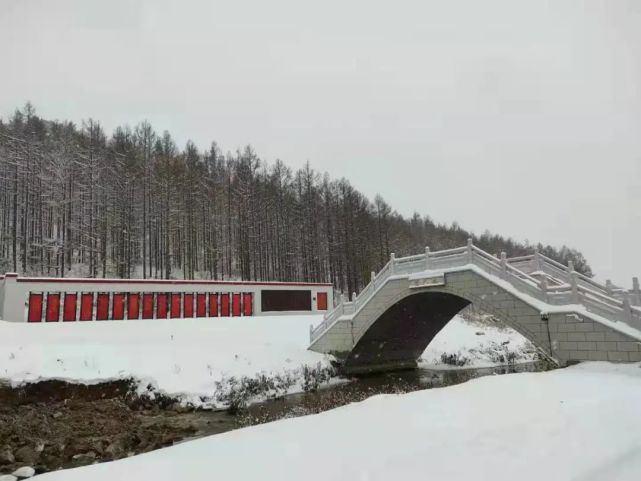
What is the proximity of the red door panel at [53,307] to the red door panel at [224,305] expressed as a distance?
325 inches

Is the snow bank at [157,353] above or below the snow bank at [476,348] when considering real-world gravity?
above

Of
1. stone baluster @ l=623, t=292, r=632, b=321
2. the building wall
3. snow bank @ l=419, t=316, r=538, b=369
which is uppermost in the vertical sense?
the building wall

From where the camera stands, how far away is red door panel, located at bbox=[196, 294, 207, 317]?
950 inches

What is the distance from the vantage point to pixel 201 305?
24266mm

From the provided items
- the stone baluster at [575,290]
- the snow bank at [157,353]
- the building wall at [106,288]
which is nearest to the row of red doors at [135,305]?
the building wall at [106,288]

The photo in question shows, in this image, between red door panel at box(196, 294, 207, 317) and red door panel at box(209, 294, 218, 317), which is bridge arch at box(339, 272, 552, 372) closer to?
red door panel at box(209, 294, 218, 317)

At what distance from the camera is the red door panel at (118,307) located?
21.4 m

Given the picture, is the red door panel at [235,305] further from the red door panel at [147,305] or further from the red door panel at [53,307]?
the red door panel at [53,307]

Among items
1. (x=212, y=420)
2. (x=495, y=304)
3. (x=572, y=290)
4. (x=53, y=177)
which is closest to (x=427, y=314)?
(x=495, y=304)

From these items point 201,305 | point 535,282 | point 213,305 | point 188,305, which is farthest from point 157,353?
point 535,282

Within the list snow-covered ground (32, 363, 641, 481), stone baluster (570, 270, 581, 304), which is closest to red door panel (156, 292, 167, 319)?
snow-covered ground (32, 363, 641, 481)

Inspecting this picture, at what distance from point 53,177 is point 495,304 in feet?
112

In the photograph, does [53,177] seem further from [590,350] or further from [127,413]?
[590,350]

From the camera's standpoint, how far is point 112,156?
3859cm
